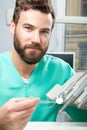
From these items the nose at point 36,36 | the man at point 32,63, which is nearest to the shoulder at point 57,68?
the man at point 32,63

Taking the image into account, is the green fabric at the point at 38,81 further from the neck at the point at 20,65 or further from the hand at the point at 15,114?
the hand at the point at 15,114

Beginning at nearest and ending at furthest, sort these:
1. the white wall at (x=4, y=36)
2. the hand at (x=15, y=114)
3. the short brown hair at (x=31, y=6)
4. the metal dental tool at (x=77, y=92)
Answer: the hand at (x=15, y=114) → the metal dental tool at (x=77, y=92) → the short brown hair at (x=31, y=6) → the white wall at (x=4, y=36)

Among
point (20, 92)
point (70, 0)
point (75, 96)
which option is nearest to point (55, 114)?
point (20, 92)

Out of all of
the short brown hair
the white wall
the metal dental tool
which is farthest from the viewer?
the white wall

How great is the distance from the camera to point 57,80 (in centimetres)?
85

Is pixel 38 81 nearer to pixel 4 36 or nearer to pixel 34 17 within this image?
pixel 34 17

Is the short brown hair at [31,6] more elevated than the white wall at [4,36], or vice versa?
the short brown hair at [31,6]

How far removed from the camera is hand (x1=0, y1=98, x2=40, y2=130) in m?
0.33

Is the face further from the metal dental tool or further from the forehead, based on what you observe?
the metal dental tool

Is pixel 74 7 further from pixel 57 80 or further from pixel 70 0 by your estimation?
pixel 57 80

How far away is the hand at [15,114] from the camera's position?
0.33 meters

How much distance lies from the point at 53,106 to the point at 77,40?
412 mm

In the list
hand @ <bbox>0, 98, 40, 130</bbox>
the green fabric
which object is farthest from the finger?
the green fabric

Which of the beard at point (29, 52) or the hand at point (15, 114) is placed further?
the beard at point (29, 52)
